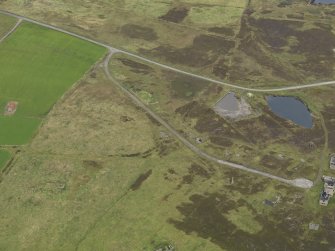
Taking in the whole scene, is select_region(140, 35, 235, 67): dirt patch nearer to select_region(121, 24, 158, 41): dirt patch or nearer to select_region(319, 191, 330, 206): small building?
select_region(121, 24, 158, 41): dirt patch

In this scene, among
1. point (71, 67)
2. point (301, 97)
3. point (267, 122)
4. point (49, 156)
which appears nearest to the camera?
point (49, 156)

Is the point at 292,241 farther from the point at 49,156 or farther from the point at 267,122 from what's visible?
the point at 49,156

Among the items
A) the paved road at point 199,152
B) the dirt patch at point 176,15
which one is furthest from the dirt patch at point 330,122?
the dirt patch at point 176,15

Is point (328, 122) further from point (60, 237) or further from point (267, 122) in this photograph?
point (60, 237)

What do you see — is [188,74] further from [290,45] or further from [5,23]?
[5,23]

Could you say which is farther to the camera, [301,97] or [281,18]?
[281,18]

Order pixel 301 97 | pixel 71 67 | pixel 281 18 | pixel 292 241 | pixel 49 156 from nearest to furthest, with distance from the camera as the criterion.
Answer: pixel 292 241 < pixel 49 156 < pixel 301 97 < pixel 71 67 < pixel 281 18

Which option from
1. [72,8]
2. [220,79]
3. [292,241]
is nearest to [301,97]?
[220,79]
